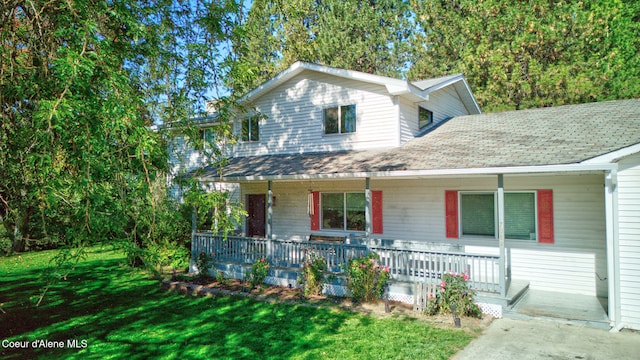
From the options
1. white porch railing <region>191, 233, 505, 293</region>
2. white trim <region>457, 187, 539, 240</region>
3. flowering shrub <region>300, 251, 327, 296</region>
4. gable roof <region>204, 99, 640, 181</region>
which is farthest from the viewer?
flowering shrub <region>300, 251, 327, 296</region>

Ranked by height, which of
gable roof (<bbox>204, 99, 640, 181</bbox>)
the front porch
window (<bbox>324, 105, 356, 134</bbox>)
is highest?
window (<bbox>324, 105, 356, 134</bbox>)

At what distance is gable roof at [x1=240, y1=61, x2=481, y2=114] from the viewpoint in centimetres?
1182

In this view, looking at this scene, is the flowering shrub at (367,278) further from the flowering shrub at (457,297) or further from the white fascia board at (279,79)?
the white fascia board at (279,79)

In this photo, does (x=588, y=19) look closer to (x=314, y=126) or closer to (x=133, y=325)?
(x=314, y=126)

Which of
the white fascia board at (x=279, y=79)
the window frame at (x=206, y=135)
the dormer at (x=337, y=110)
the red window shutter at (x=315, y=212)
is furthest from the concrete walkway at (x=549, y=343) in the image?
the white fascia board at (x=279, y=79)

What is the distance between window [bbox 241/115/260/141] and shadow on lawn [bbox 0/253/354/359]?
6.65 m

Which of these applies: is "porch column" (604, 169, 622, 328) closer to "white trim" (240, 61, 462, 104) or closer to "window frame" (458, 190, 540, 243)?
"window frame" (458, 190, 540, 243)

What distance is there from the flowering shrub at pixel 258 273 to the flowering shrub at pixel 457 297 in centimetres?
459

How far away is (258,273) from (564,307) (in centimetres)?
738

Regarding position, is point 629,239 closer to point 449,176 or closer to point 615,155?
point 615,155

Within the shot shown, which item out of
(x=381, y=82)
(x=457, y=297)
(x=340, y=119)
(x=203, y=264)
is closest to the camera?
(x=457, y=297)

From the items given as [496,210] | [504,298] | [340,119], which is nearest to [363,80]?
[340,119]

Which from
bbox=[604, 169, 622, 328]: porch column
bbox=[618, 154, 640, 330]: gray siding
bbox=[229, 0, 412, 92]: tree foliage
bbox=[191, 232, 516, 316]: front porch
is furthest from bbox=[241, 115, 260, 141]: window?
bbox=[618, 154, 640, 330]: gray siding

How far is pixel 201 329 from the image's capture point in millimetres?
7617
